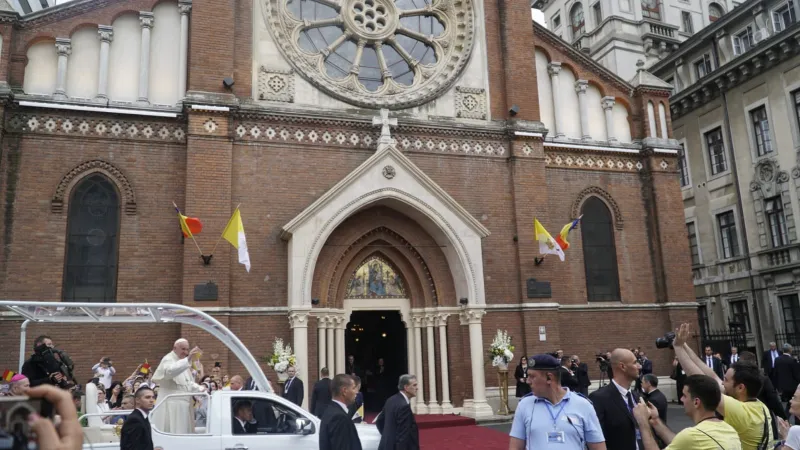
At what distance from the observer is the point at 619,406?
507cm

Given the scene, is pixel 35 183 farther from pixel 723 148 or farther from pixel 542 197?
pixel 723 148

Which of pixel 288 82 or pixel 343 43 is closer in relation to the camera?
pixel 288 82

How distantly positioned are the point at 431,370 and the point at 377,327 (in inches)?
143

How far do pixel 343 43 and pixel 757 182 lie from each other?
1652 centimetres

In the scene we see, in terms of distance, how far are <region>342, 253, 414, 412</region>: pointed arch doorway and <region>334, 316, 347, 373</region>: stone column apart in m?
0.29

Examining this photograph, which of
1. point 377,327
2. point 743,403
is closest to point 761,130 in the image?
point 377,327

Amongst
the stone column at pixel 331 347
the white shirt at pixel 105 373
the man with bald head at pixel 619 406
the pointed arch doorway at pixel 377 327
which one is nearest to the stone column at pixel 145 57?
the white shirt at pixel 105 373

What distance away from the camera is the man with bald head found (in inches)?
199

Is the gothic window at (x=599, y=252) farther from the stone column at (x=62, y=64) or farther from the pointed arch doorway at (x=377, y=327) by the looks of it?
the stone column at (x=62, y=64)

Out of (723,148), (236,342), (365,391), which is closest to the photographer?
(236,342)

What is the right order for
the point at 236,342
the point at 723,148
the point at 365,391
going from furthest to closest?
the point at 723,148 → the point at 365,391 → the point at 236,342

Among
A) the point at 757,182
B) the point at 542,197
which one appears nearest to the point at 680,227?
the point at 542,197

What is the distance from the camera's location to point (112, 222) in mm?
15641

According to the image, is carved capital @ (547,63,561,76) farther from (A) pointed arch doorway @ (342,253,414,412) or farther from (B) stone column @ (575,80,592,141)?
(A) pointed arch doorway @ (342,253,414,412)
